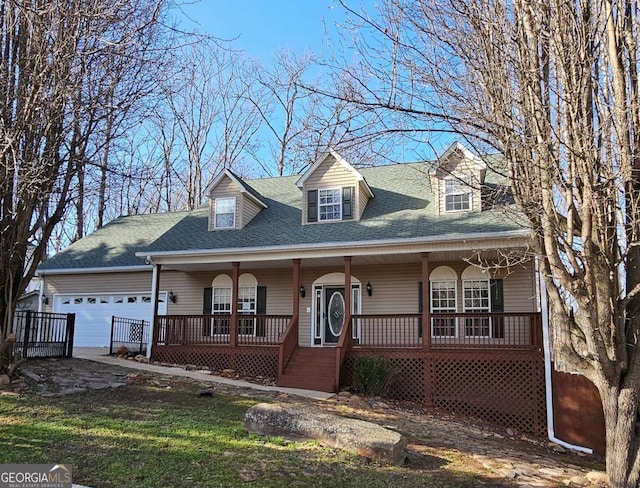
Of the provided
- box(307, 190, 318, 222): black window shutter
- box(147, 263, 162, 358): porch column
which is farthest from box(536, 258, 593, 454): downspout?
box(147, 263, 162, 358): porch column

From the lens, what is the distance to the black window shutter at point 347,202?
1507 centimetres

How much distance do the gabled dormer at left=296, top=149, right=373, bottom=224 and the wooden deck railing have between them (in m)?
3.28

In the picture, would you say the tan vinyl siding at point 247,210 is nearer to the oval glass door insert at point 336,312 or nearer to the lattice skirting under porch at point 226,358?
the oval glass door insert at point 336,312

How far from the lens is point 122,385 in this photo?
→ 10141mm

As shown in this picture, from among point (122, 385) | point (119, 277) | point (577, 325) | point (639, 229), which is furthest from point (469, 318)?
point (119, 277)

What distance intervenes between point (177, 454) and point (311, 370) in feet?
22.1

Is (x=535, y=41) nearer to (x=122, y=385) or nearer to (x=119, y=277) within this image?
(x=122, y=385)

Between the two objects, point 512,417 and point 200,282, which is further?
point 200,282

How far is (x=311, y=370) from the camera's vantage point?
42.0 feet

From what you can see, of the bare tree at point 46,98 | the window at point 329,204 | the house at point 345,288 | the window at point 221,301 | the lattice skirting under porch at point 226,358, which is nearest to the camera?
the bare tree at point 46,98

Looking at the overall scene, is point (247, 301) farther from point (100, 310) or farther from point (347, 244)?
point (100, 310)

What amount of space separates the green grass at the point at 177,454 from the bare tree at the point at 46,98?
303cm

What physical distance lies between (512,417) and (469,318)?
2724mm

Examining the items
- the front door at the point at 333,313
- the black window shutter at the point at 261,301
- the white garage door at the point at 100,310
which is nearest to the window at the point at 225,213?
the black window shutter at the point at 261,301
